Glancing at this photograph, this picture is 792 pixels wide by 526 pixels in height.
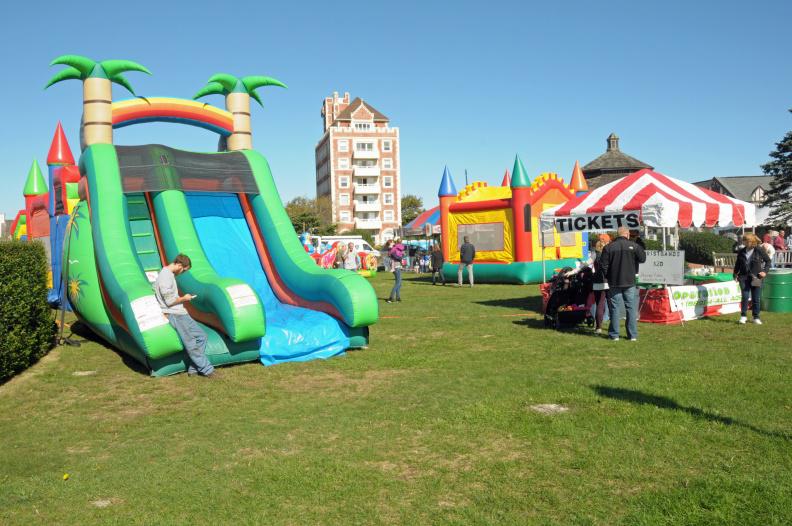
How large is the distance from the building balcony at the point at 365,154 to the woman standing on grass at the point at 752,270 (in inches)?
2568

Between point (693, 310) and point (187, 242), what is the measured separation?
8663 millimetres

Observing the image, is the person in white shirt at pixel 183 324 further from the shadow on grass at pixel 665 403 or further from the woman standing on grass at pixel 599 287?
the woman standing on grass at pixel 599 287

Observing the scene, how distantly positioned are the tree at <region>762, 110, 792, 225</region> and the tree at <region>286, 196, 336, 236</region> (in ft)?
118

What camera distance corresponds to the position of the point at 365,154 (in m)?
74.6

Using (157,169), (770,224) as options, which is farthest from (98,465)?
(770,224)

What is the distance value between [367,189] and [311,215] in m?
13.0

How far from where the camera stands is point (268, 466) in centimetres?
481

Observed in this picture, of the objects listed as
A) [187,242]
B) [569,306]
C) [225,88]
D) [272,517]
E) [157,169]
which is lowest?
[272,517]

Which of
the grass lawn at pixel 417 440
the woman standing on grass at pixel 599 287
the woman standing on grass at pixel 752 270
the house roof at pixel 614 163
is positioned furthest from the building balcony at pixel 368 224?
the grass lawn at pixel 417 440

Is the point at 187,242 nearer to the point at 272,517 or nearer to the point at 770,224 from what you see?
the point at 272,517

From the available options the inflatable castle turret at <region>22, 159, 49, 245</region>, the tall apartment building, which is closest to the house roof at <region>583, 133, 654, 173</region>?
the tall apartment building

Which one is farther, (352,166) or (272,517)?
(352,166)

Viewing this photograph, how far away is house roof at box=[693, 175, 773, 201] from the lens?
68.1 metres

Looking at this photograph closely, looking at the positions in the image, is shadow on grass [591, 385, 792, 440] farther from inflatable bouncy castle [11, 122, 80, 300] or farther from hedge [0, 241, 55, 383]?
inflatable bouncy castle [11, 122, 80, 300]
